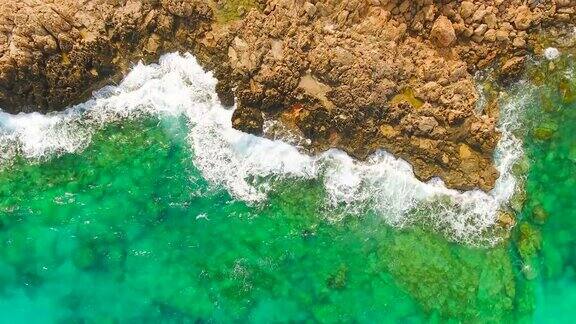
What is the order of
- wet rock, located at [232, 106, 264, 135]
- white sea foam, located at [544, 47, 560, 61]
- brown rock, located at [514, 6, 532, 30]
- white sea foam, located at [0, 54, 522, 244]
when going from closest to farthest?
brown rock, located at [514, 6, 532, 30], wet rock, located at [232, 106, 264, 135], white sea foam, located at [0, 54, 522, 244], white sea foam, located at [544, 47, 560, 61]

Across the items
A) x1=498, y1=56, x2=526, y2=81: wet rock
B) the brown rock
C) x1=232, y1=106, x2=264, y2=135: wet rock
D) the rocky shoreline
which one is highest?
the brown rock

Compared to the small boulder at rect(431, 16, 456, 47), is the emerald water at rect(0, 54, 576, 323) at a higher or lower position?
lower

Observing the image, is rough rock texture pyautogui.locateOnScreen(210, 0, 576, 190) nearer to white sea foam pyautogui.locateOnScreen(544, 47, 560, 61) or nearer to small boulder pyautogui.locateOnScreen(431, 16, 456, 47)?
small boulder pyautogui.locateOnScreen(431, 16, 456, 47)

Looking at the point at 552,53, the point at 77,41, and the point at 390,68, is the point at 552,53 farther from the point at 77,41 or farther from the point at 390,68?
the point at 77,41

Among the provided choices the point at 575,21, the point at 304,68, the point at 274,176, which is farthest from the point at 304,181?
the point at 575,21

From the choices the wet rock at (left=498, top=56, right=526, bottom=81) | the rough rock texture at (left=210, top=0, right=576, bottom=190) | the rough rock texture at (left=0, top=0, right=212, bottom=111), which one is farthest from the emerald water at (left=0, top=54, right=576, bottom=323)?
the rough rock texture at (left=210, top=0, right=576, bottom=190)

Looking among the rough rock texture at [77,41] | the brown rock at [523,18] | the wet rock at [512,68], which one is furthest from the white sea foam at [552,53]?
the rough rock texture at [77,41]

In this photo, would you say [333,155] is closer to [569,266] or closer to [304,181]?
[304,181]

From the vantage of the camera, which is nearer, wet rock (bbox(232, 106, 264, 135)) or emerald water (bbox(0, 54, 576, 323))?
emerald water (bbox(0, 54, 576, 323))
